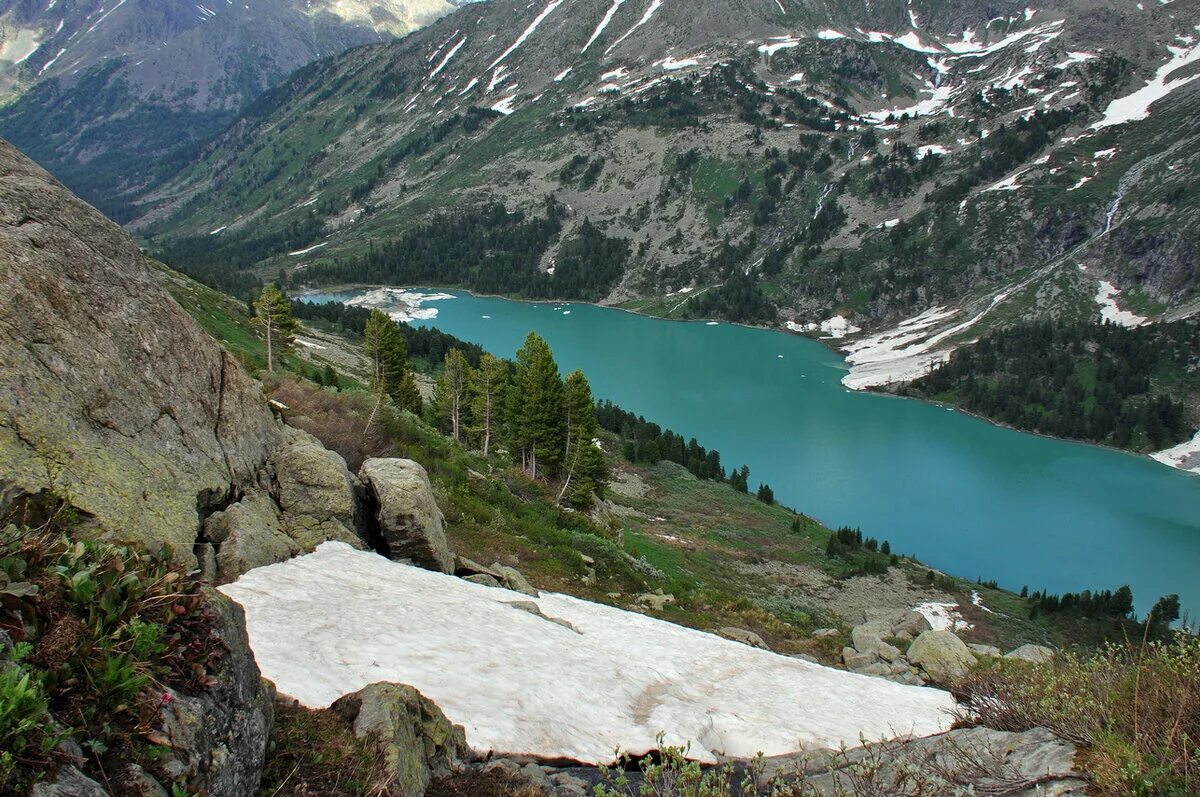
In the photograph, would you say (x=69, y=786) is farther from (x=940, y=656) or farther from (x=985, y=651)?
(x=985, y=651)

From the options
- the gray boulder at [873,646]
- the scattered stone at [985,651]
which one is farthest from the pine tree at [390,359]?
the scattered stone at [985,651]

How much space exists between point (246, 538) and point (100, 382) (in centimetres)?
301

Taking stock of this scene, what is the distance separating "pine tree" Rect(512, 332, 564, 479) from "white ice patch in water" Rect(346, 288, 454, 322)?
10759 cm

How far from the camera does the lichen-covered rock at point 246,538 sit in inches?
386

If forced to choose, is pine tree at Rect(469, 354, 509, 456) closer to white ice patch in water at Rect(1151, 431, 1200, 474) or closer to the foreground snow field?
the foreground snow field

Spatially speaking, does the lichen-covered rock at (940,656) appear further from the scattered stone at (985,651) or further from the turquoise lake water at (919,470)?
the turquoise lake water at (919,470)

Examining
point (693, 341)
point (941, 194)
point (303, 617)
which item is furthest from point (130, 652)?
point (941, 194)

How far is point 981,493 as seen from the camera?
75688 millimetres

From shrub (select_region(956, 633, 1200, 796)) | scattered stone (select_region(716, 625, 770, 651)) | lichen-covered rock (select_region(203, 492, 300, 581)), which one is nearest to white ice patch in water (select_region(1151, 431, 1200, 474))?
scattered stone (select_region(716, 625, 770, 651))

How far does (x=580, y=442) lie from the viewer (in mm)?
41031

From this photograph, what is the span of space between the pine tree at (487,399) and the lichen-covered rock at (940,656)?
107ft

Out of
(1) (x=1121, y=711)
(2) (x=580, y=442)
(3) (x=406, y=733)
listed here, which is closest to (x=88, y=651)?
(3) (x=406, y=733)

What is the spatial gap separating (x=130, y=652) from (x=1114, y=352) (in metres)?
148

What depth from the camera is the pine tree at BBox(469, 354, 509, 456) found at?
47.0m
